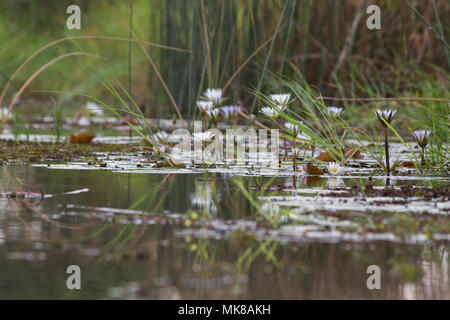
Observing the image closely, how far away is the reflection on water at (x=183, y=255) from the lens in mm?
1645

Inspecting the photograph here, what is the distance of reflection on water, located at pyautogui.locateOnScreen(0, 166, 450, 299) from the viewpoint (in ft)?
5.40

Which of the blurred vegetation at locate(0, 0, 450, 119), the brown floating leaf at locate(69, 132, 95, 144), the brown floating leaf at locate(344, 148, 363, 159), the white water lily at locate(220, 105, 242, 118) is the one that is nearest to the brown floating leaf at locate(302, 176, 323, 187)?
the brown floating leaf at locate(344, 148, 363, 159)

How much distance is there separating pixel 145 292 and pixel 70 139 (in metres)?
3.63

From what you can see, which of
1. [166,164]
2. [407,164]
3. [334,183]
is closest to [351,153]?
[407,164]

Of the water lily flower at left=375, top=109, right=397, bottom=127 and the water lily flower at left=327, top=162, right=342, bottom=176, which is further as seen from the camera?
the water lily flower at left=327, top=162, right=342, bottom=176

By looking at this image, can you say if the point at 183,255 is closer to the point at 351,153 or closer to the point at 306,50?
the point at 351,153

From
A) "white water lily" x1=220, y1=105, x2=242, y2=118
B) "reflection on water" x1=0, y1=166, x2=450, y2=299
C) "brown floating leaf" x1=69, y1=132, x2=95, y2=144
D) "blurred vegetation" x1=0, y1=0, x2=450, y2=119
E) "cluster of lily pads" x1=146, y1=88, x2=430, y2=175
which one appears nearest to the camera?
"reflection on water" x1=0, y1=166, x2=450, y2=299

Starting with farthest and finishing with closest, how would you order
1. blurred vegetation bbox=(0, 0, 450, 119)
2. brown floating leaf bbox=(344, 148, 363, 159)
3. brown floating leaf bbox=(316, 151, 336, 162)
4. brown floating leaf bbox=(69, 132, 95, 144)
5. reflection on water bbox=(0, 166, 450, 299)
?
blurred vegetation bbox=(0, 0, 450, 119), brown floating leaf bbox=(69, 132, 95, 144), brown floating leaf bbox=(316, 151, 336, 162), brown floating leaf bbox=(344, 148, 363, 159), reflection on water bbox=(0, 166, 450, 299)

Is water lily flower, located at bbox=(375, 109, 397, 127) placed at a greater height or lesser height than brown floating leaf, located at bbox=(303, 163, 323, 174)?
greater

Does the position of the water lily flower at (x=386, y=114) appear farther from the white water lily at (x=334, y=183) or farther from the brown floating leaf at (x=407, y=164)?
the brown floating leaf at (x=407, y=164)

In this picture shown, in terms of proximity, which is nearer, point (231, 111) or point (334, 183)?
point (334, 183)

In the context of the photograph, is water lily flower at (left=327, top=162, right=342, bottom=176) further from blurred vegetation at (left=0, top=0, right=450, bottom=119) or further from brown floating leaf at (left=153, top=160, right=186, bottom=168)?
blurred vegetation at (left=0, top=0, right=450, bottom=119)

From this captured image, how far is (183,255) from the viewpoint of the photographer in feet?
6.26
